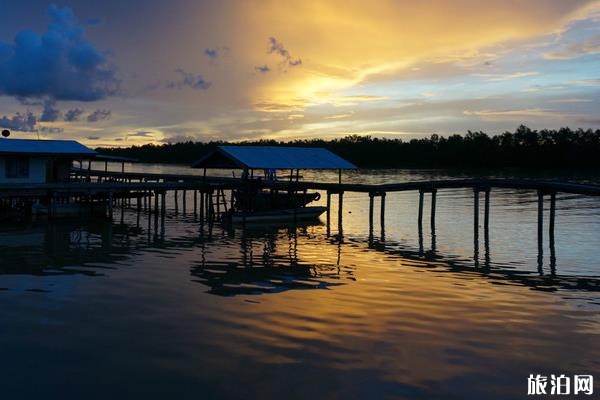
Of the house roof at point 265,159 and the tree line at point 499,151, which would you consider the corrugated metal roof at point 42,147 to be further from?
the tree line at point 499,151

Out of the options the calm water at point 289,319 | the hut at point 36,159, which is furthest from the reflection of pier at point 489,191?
the hut at point 36,159

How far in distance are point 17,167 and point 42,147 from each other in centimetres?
210

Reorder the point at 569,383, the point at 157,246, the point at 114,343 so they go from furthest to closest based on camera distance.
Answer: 1. the point at 157,246
2. the point at 114,343
3. the point at 569,383

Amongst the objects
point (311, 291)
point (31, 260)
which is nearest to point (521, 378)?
point (311, 291)

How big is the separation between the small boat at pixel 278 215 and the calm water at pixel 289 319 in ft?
21.2

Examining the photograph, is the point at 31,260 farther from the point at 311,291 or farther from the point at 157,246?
the point at 311,291

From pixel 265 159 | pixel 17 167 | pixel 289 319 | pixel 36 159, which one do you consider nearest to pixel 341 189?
pixel 265 159

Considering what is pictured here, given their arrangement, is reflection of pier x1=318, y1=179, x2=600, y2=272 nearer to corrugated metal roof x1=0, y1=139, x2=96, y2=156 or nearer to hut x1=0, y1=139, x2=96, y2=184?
corrugated metal roof x1=0, y1=139, x2=96, y2=156

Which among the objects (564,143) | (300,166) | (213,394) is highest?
(564,143)

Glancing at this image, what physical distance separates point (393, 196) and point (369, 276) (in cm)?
3896

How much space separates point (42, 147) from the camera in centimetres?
3259

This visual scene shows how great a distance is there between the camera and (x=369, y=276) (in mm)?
17312

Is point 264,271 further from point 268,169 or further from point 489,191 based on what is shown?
point 489,191

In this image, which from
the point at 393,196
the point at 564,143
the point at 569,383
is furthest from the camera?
the point at 564,143
